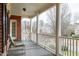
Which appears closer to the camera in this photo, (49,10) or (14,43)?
(49,10)

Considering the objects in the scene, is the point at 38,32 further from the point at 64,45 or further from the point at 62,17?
the point at 62,17

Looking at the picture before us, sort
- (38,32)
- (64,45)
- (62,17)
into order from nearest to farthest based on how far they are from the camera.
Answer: (62,17)
(64,45)
(38,32)

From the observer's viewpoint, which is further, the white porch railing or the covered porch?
the covered porch

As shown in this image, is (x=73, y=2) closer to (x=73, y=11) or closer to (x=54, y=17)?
(x=73, y=11)

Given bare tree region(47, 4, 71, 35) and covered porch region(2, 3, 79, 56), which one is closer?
bare tree region(47, 4, 71, 35)

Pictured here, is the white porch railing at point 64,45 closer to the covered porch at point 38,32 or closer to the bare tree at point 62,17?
the covered porch at point 38,32

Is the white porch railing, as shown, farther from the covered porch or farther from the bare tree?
the bare tree

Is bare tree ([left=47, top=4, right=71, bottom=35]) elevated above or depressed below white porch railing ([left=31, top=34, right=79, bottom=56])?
above

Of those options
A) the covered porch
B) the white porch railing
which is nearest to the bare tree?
the covered porch

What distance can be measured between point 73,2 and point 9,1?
1226 millimetres

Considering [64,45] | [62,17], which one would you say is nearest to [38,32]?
[64,45]

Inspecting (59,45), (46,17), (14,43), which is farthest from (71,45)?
(14,43)

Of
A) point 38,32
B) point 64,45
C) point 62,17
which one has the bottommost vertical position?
point 64,45

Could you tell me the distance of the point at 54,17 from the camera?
4.61 m
